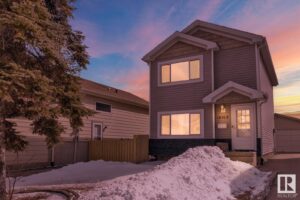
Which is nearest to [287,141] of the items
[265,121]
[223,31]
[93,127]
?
[265,121]

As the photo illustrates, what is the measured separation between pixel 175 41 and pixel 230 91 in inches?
186

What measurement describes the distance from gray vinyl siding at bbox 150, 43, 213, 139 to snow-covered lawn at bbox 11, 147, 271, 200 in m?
6.36

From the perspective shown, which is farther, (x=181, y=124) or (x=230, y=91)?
(x=181, y=124)

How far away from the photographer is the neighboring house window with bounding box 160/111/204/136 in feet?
56.1

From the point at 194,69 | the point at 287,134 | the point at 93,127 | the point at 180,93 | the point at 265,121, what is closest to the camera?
the point at 194,69

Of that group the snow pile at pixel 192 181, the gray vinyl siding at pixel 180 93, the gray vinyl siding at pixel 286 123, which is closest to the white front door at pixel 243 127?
the gray vinyl siding at pixel 180 93

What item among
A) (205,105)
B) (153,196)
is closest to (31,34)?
(153,196)

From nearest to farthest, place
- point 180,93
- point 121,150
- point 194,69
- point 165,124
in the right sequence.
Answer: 1. point 194,69
2. point 180,93
3. point 165,124
4. point 121,150

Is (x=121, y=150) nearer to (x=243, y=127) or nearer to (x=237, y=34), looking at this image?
(x=243, y=127)

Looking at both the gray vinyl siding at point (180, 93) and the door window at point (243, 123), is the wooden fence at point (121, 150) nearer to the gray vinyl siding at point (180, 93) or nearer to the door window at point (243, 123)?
the gray vinyl siding at point (180, 93)

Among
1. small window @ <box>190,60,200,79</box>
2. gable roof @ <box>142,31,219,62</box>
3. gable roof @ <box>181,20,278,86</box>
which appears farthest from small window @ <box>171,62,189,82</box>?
gable roof @ <box>181,20,278,86</box>

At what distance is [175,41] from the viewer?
1827cm

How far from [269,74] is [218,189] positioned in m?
15.3

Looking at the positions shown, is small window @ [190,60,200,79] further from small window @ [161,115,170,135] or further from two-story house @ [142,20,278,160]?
small window @ [161,115,170,135]
